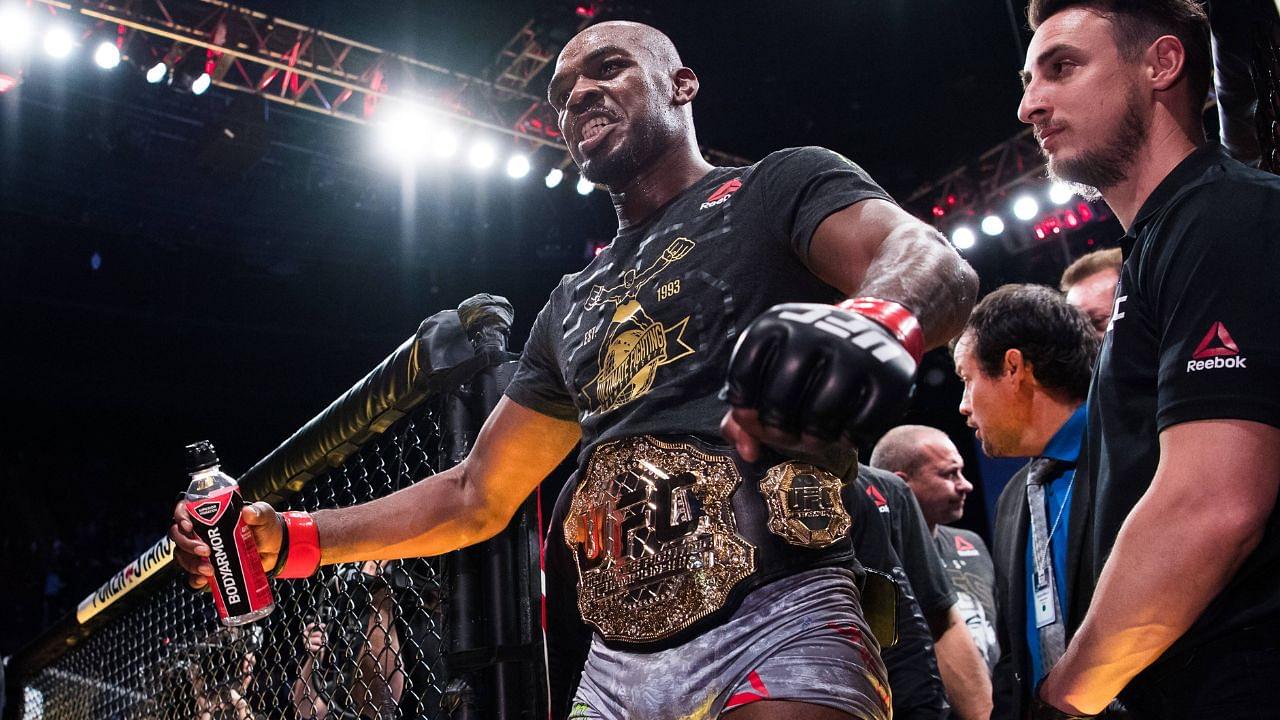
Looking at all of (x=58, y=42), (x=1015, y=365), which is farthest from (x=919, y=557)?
(x=58, y=42)

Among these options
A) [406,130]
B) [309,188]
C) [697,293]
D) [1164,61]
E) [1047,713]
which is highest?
[309,188]

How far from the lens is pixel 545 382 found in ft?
5.27

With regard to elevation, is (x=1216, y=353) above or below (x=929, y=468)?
below

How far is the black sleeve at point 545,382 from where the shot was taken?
1.60 meters

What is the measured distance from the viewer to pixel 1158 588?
41.0 inches

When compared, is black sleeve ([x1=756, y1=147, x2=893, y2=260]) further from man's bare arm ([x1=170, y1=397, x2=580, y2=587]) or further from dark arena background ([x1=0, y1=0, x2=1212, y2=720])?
dark arena background ([x1=0, y1=0, x2=1212, y2=720])

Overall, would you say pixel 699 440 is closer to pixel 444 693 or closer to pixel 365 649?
pixel 444 693

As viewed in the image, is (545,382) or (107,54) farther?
(107,54)

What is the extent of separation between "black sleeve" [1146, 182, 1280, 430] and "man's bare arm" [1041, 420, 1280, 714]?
3cm

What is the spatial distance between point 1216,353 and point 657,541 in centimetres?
63

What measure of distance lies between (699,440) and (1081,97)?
2.28 feet

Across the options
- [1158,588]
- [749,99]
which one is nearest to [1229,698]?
[1158,588]

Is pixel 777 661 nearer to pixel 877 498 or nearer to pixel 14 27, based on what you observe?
pixel 877 498

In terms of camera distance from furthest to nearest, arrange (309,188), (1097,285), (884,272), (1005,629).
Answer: (309,188)
(1097,285)
(1005,629)
(884,272)
